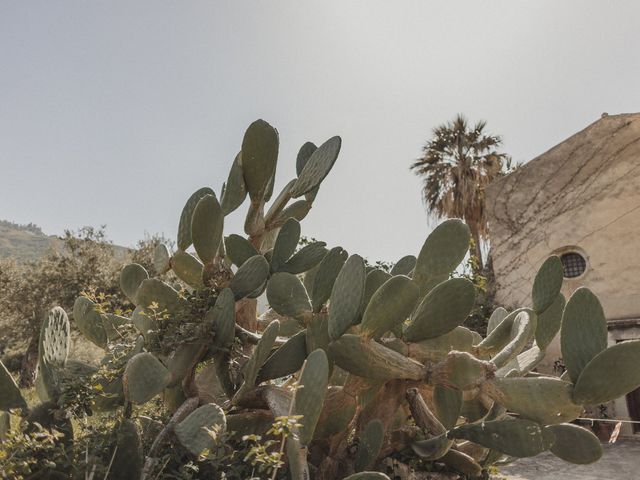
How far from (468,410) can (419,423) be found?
587mm

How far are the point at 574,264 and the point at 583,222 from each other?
989mm

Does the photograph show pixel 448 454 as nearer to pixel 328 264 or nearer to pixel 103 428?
pixel 328 264

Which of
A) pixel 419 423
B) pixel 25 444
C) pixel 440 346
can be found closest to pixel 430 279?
pixel 440 346

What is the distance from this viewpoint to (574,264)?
36.2 ft

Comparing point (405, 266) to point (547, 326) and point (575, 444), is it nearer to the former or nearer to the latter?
point (547, 326)

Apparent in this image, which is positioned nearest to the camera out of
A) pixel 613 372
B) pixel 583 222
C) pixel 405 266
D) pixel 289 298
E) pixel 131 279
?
pixel 613 372

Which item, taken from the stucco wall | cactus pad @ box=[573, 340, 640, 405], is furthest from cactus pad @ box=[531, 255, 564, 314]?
the stucco wall

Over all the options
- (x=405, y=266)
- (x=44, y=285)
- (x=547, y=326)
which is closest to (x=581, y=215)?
(x=405, y=266)

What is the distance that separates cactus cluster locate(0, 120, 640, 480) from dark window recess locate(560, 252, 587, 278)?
8592mm

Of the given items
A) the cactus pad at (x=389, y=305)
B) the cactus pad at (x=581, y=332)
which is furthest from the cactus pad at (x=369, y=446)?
the cactus pad at (x=581, y=332)

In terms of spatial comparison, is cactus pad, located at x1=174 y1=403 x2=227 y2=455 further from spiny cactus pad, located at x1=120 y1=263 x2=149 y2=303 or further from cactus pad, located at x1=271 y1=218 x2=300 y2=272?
spiny cactus pad, located at x1=120 y1=263 x2=149 y2=303

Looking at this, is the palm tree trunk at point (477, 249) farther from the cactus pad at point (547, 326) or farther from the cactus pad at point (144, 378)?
the cactus pad at point (144, 378)

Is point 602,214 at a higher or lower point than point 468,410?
higher

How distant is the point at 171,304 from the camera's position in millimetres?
3191
